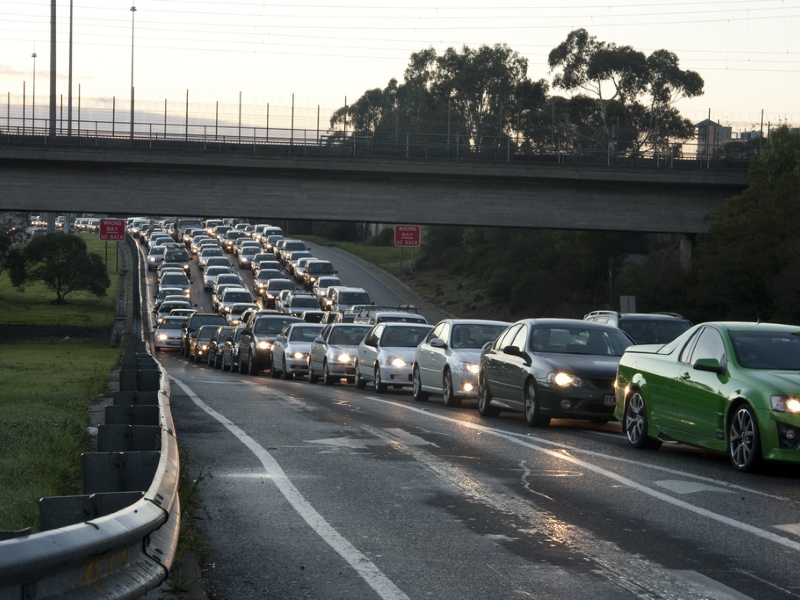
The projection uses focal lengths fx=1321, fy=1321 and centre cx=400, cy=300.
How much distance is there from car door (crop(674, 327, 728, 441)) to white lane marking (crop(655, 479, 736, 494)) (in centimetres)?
128

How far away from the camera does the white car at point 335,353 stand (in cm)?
3080

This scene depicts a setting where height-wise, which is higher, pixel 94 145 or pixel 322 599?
pixel 94 145

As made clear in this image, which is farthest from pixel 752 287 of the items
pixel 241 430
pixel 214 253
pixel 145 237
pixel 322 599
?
pixel 145 237

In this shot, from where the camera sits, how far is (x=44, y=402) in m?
19.8

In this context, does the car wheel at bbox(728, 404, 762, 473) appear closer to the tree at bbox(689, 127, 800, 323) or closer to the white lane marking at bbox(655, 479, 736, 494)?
the white lane marking at bbox(655, 479, 736, 494)

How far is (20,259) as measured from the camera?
243ft

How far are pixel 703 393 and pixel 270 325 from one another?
26.5m

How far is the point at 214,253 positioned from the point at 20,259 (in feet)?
77.6

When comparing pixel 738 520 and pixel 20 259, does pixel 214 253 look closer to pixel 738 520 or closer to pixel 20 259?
pixel 20 259

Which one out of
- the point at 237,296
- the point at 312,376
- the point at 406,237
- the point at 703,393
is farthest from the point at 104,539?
the point at 237,296

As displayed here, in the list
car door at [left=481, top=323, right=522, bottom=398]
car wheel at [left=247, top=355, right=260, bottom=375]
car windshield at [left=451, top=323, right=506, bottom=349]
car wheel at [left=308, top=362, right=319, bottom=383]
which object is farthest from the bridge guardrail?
car wheel at [left=247, top=355, right=260, bottom=375]

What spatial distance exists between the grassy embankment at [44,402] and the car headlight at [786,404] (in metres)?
6.33

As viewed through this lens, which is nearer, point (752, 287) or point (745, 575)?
point (745, 575)

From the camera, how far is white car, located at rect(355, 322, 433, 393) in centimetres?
2709
